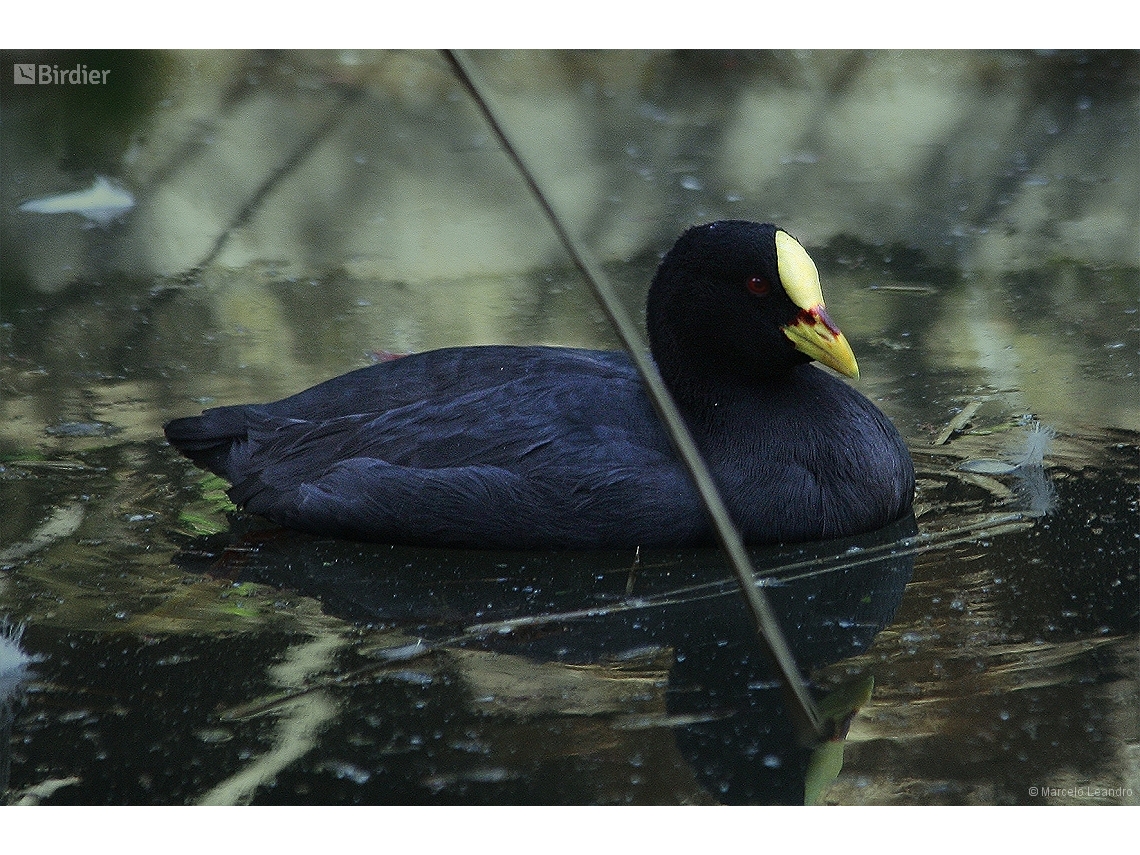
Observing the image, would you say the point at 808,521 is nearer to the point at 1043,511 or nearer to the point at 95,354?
the point at 1043,511

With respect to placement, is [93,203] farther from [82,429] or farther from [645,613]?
[645,613]

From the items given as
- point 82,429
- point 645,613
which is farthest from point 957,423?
point 82,429

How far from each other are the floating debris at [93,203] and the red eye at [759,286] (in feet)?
12.4

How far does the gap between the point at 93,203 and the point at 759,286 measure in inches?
159

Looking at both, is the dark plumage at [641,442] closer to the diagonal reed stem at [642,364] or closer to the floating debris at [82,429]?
the floating debris at [82,429]

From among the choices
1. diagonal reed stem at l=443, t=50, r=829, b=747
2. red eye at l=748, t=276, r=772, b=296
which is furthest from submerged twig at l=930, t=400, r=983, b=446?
→ diagonal reed stem at l=443, t=50, r=829, b=747

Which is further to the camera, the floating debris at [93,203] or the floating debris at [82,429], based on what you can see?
the floating debris at [93,203]

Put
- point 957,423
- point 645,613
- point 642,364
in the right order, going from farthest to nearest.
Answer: point 957,423
point 645,613
point 642,364

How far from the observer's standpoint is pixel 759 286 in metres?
3.93

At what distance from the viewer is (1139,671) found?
3.27 m

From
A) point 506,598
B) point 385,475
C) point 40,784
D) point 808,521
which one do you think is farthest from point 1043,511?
point 40,784

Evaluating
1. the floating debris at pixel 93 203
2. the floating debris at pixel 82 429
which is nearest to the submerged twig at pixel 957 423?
the floating debris at pixel 82 429

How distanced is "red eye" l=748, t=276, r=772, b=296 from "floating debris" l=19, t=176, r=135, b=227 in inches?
149

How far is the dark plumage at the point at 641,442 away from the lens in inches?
153
